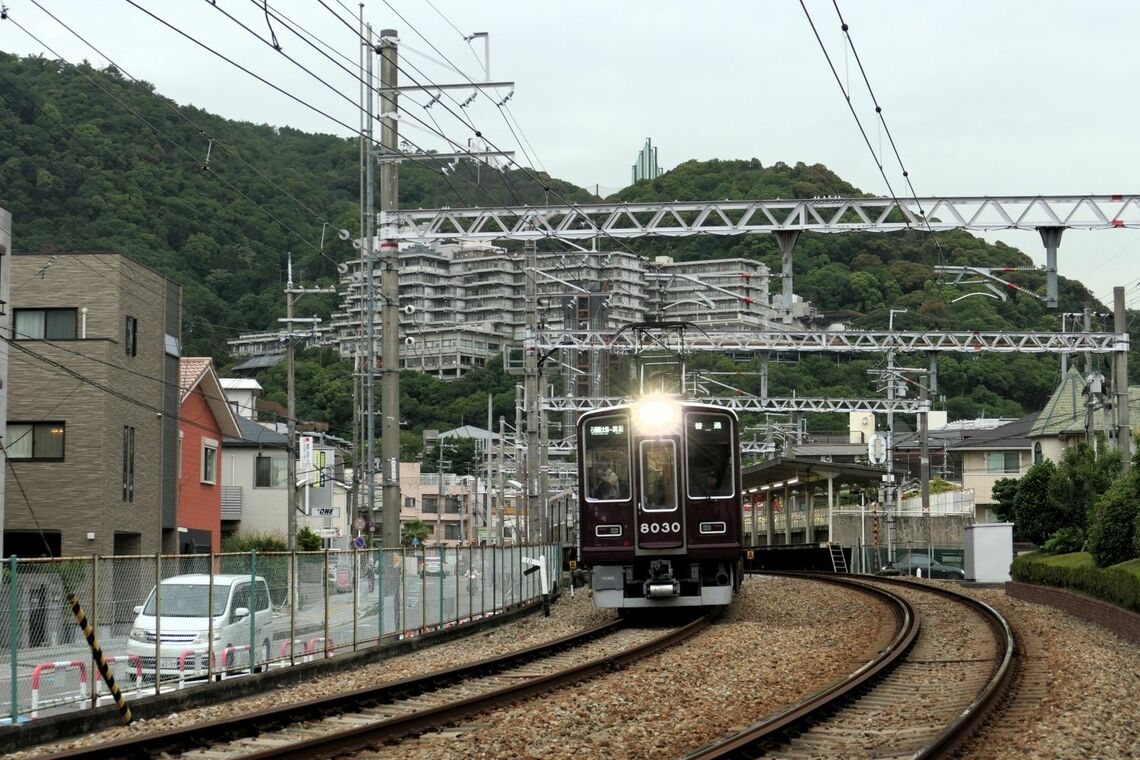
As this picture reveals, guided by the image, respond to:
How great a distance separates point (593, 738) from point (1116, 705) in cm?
445

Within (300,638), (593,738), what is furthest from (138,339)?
(593,738)

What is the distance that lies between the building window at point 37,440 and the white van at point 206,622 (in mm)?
14805

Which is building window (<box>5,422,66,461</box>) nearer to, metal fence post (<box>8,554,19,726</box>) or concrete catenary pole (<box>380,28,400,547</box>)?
concrete catenary pole (<box>380,28,400,547</box>)

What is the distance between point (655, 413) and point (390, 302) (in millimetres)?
4523

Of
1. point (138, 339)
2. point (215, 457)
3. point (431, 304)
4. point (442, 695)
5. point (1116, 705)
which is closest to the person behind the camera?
point (1116, 705)

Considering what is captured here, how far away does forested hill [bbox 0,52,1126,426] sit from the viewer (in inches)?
1622

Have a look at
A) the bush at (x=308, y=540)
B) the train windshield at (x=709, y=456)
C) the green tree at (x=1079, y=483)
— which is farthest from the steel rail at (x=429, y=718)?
the bush at (x=308, y=540)

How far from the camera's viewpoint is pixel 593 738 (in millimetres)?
10266

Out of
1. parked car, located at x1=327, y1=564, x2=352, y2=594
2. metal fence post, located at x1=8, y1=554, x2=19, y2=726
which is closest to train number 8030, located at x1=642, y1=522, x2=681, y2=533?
parked car, located at x1=327, y1=564, x2=352, y2=594

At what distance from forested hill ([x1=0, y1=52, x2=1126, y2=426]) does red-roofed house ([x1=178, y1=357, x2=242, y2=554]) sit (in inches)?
174

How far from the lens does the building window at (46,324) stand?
1121 inches

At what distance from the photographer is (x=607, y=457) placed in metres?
21.0

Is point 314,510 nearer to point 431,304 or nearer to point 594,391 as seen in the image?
point 594,391

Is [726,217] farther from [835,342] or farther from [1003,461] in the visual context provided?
[1003,461]
